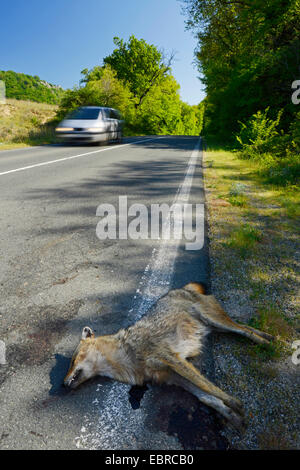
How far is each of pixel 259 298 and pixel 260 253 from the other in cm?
99

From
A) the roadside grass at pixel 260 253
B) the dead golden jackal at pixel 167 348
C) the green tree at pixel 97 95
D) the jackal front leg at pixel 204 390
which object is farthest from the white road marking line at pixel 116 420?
the green tree at pixel 97 95

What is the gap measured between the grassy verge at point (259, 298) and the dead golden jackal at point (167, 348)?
0.12 metres

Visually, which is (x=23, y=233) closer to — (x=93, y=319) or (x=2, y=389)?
(x=93, y=319)

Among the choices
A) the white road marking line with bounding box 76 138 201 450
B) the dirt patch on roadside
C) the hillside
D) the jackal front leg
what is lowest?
the white road marking line with bounding box 76 138 201 450

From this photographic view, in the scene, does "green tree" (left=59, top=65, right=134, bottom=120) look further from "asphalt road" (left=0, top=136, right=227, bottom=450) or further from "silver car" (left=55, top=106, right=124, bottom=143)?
"asphalt road" (left=0, top=136, right=227, bottom=450)

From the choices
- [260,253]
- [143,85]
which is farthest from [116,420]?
[143,85]

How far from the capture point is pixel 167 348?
212 centimetres

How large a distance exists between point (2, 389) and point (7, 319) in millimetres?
688

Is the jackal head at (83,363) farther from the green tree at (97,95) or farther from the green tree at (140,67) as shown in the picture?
the green tree at (140,67)

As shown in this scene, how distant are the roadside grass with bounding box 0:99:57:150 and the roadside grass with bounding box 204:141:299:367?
1243 cm

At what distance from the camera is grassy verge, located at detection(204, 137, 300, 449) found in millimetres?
1593

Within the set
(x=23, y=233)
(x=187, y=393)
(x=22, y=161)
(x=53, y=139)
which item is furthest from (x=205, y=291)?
(x=53, y=139)

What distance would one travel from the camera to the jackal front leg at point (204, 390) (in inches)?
62.2

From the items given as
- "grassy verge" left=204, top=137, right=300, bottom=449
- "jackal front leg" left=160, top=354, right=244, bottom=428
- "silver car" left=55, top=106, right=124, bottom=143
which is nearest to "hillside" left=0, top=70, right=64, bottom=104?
"silver car" left=55, top=106, right=124, bottom=143
